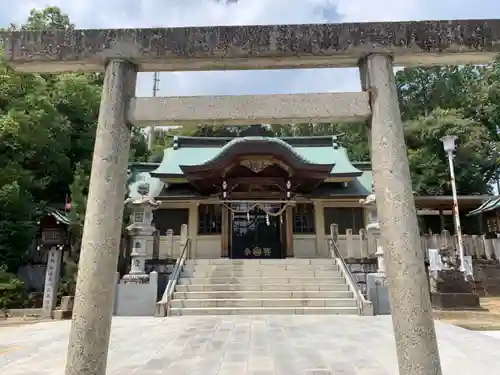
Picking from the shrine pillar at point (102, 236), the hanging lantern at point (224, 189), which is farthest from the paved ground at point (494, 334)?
the hanging lantern at point (224, 189)

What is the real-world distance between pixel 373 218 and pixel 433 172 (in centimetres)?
1337

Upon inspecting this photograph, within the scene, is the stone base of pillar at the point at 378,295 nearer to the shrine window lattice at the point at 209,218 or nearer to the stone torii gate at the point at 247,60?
the stone torii gate at the point at 247,60

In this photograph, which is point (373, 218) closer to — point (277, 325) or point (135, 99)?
point (277, 325)

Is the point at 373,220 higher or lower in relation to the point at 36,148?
lower

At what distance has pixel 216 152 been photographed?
20609 mm

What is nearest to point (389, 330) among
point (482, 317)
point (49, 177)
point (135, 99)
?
point (482, 317)

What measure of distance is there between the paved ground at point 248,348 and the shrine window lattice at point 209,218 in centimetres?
847

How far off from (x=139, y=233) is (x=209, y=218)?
6091 millimetres

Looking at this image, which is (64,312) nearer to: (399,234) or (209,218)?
(209,218)

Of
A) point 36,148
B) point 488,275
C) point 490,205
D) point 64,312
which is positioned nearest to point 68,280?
point 64,312

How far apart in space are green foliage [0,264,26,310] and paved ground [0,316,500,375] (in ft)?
15.6

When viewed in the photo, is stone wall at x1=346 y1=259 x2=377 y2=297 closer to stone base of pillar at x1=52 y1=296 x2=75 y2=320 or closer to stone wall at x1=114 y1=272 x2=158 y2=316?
stone wall at x1=114 y1=272 x2=158 y2=316

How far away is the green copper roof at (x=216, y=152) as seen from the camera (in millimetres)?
18719

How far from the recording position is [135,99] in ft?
12.8
